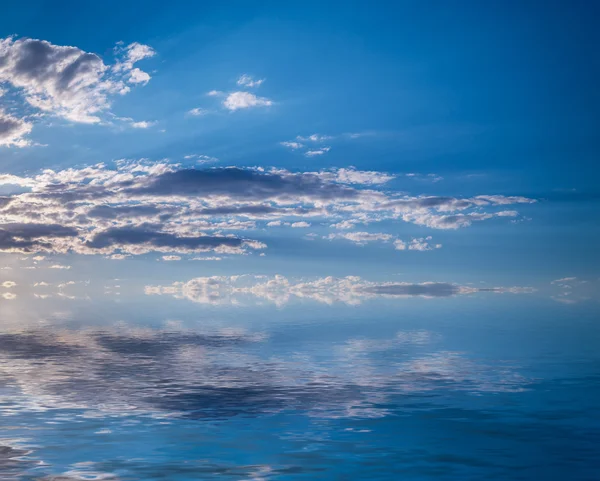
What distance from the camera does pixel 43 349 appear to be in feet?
427

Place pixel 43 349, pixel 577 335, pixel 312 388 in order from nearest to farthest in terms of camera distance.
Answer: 1. pixel 312 388
2. pixel 43 349
3. pixel 577 335

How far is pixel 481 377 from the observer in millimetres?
87875

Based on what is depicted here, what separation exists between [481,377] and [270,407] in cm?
3979

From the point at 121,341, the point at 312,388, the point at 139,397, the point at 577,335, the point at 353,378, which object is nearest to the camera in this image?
the point at 139,397

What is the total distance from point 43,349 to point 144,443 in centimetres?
9428

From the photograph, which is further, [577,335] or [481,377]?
[577,335]

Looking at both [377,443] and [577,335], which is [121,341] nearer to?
[377,443]

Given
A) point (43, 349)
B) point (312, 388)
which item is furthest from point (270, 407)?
point (43, 349)

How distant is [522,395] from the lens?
72438 millimetres

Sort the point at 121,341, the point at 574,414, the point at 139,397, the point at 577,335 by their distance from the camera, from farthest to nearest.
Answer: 1. the point at 577,335
2. the point at 121,341
3. the point at 139,397
4. the point at 574,414

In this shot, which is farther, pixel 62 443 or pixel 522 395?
pixel 522 395

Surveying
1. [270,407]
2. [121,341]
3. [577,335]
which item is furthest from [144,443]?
[577,335]

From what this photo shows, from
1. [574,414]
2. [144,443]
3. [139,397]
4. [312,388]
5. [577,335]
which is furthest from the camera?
[577,335]

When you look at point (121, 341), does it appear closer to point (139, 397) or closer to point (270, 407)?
point (139, 397)
